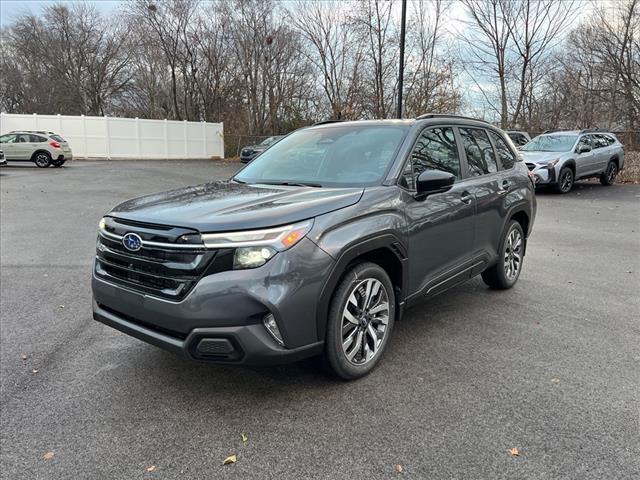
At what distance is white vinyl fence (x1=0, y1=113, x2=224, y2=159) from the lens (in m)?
30.7

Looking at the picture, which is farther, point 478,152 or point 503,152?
point 503,152

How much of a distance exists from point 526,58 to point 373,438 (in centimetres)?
3137

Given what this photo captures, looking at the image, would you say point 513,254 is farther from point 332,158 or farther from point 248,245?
point 248,245

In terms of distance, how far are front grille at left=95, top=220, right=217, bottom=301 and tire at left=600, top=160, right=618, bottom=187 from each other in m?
16.7

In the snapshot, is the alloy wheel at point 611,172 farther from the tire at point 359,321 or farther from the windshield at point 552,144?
the tire at point 359,321

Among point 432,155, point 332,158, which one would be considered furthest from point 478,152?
point 332,158

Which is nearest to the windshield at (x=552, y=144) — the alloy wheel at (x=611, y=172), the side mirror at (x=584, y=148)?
the side mirror at (x=584, y=148)

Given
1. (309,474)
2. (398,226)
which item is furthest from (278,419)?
(398,226)

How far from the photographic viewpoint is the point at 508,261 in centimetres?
514

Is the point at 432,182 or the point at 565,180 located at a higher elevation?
the point at 432,182

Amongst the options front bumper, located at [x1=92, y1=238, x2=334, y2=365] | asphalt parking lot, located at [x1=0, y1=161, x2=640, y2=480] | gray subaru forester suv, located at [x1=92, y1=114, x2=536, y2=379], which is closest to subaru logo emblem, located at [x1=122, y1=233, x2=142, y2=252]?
gray subaru forester suv, located at [x1=92, y1=114, x2=536, y2=379]

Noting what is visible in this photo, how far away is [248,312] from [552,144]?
1470 cm

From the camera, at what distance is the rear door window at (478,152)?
4.41m

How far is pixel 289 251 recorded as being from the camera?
263 centimetres
